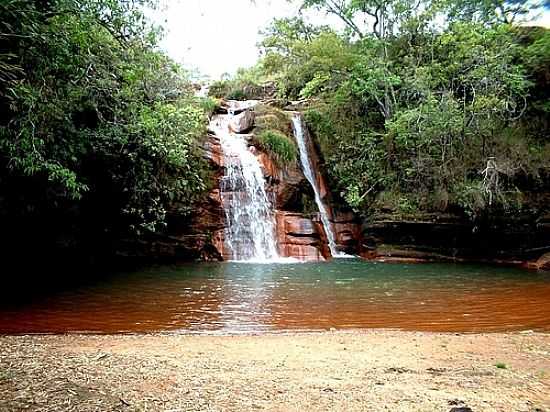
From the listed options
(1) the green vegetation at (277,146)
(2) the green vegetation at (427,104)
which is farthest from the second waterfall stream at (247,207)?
(2) the green vegetation at (427,104)

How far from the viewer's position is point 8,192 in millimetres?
10609

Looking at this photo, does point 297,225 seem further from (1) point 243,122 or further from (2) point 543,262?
(2) point 543,262

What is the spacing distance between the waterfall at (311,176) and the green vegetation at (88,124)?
4697mm

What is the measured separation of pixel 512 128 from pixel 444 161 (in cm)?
299

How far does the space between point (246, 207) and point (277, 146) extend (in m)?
3.04

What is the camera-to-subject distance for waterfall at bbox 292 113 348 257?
2002 cm

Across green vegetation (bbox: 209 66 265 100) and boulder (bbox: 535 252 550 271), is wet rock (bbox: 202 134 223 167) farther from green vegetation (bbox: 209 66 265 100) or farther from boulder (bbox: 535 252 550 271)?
boulder (bbox: 535 252 550 271)

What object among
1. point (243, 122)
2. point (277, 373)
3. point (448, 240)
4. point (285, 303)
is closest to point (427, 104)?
point (448, 240)

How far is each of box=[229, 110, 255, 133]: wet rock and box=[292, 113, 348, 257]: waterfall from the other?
7.11 ft

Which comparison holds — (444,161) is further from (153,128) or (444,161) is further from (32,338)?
(32,338)

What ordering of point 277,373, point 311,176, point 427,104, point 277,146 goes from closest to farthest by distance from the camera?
point 277,373 → point 427,104 → point 277,146 → point 311,176

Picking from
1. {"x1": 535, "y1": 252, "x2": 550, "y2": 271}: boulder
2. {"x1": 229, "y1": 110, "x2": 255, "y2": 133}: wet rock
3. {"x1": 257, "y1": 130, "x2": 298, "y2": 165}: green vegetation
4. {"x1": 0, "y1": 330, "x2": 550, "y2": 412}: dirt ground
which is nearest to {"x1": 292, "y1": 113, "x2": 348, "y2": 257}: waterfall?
{"x1": 257, "y1": 130, "x2": 298, "y2": 165}: green vegetation

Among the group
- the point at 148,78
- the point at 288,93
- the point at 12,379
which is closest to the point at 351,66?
the point at 288,93

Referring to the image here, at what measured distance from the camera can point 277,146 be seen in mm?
19922
